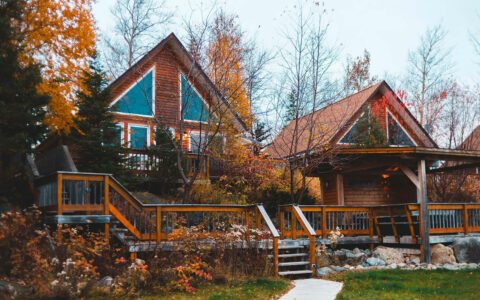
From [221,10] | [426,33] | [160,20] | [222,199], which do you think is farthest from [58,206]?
[426,33]

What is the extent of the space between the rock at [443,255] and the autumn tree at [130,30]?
24.3m

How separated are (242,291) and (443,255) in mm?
7680

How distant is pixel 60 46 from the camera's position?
18.3 metres

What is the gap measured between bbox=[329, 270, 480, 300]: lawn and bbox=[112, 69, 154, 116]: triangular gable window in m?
12.5

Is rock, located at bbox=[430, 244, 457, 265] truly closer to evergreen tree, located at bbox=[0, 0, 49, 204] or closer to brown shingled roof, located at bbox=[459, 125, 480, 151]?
evergreen tree, located at bbox=[0, 0, 49, 204]

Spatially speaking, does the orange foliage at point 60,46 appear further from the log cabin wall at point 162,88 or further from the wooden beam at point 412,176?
the wooden beam at point 412,176

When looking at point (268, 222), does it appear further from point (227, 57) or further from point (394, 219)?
point (227, 57)

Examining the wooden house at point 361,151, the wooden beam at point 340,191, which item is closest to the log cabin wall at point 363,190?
the wooden house at point 361,151

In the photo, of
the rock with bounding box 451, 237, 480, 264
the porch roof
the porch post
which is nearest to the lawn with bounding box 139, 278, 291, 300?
the porch post

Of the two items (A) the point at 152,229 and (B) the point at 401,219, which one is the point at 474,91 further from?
(A) the point at 152,229

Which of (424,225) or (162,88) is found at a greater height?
(162,88)

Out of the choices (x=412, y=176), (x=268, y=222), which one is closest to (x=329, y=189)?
(x=412, y=176)

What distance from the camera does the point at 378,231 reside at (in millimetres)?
15938

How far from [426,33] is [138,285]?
111 ft
